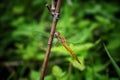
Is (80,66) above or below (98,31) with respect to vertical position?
above

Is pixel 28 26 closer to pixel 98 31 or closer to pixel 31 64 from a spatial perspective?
pixel 31 64

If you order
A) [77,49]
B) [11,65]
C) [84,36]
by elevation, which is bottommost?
[11,65]

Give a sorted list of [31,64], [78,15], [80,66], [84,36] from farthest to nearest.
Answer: [78,15] → [31,64] → [84,36] → [80,66]

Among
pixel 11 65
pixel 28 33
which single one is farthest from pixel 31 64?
pixel 28 33

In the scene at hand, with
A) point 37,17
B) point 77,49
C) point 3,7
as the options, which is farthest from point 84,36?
point 3,7

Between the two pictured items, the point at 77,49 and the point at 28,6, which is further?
the point at 28,6

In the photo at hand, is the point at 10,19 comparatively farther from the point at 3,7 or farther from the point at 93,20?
the point at 93,20

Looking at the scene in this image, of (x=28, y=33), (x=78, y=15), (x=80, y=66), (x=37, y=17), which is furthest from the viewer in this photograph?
(x=37, y=17)
